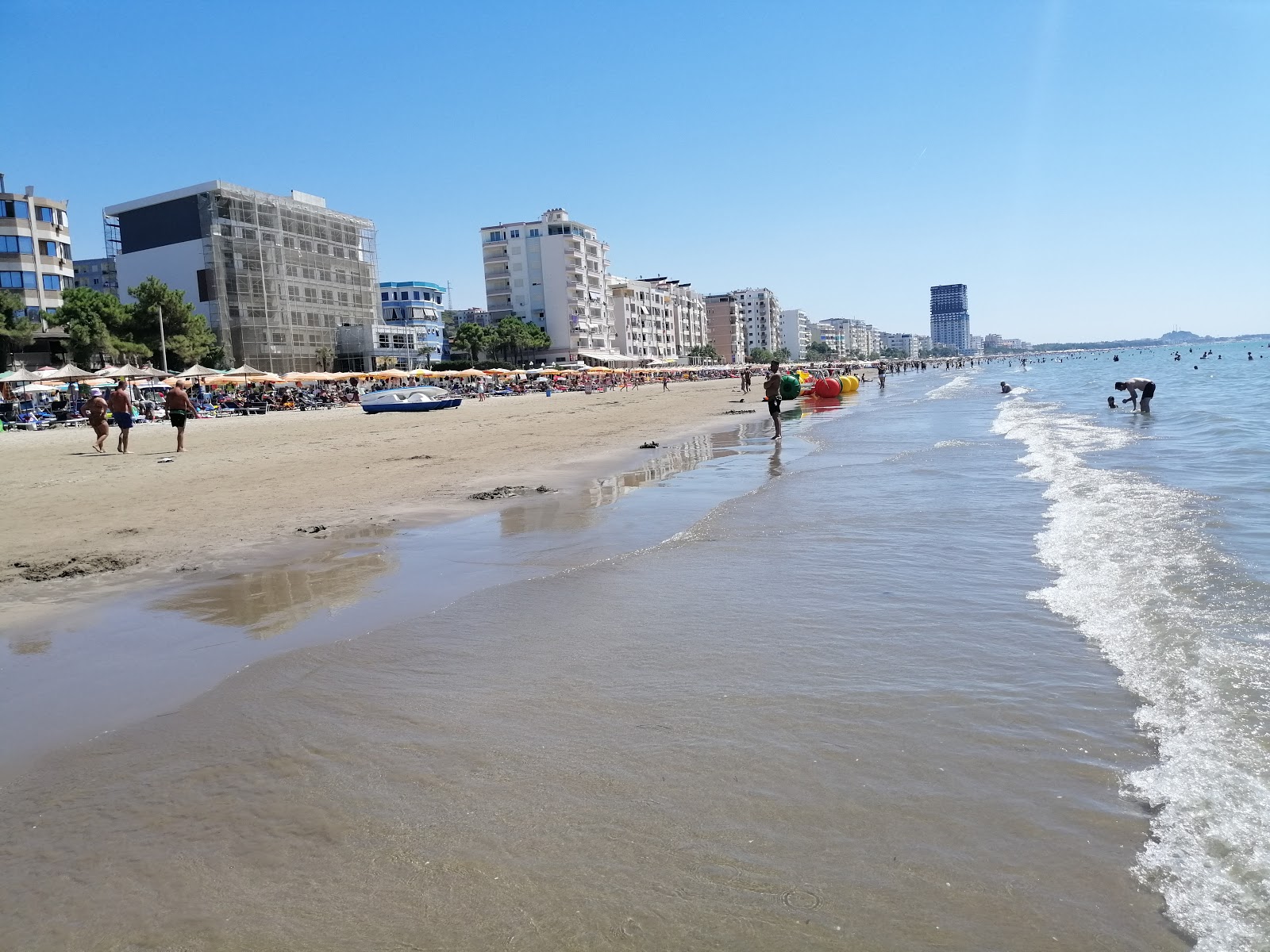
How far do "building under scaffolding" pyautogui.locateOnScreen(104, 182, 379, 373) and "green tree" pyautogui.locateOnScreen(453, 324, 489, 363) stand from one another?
15.3 meters

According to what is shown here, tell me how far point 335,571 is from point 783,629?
14.2 feet

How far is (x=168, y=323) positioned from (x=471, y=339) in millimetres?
38285

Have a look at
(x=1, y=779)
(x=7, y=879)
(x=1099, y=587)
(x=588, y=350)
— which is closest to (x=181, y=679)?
(x=1, y=779)

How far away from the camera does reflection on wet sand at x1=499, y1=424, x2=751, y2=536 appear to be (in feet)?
32.0

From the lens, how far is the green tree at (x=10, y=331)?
159ft

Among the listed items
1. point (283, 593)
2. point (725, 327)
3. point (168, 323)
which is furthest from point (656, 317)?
point (283, 593)

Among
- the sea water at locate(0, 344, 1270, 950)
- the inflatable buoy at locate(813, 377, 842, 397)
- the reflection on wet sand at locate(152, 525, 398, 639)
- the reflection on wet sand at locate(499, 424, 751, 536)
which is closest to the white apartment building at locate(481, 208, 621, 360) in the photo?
the inflatable buoy at locate(813, 377, 842, 397)

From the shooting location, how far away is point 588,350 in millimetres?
108750

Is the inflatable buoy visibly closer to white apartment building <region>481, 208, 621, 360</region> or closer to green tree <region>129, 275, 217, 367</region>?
green tree <region>129, 275, 217, 367</region>

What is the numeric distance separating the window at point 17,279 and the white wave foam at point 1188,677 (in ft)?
243

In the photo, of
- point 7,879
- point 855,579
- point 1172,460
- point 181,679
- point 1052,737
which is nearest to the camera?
Answer: point 7,879

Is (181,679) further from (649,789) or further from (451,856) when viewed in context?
(649,789)

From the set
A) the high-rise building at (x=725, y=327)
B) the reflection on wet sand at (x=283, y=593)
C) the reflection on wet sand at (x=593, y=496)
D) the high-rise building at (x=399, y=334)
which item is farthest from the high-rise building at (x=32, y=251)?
the high-rise building at (x=725, y=327)

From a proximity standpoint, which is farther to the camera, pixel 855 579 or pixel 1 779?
pixel 855 579
